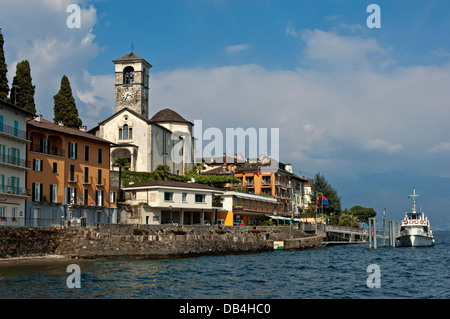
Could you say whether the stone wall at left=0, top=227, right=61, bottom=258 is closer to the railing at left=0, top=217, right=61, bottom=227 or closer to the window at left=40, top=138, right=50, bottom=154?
the railing at left=0, top=217, right=61, bottom=227

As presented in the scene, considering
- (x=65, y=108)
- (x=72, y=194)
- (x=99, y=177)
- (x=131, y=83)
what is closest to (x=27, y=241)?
(x=72, y=194)

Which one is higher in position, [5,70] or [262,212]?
[5,70]

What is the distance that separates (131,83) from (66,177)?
4080 centimetres

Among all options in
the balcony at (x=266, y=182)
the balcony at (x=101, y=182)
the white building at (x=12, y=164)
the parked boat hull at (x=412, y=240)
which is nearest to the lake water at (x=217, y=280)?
the white building at (x=12, y=164)

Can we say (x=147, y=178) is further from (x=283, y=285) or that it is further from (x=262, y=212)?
(x=283, y=285)

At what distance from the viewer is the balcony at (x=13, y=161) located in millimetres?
48184

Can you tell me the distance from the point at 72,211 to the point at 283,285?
3206 centimetres

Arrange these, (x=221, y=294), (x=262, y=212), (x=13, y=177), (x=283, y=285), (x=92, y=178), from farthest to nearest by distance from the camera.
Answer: (x=262, y=212), (x=92, y=178), (x=13, y=177), (x=283, y=285), (x=221, y=294)

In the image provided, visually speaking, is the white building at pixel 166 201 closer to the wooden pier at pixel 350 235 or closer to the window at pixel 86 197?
the window at pixel 86 197

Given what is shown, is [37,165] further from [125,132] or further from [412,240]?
[412,240]
